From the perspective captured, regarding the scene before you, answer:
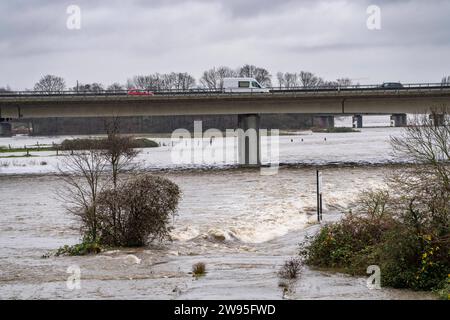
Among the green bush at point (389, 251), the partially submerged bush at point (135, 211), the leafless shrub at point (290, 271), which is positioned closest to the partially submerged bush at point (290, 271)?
the leafless shrub at point (290, 271)

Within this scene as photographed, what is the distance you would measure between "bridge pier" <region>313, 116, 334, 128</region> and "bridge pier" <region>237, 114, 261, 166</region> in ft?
275

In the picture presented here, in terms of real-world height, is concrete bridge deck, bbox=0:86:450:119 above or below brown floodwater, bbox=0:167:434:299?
above

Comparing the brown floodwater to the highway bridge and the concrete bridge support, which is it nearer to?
the highway bridge

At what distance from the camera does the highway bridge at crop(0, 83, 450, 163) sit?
65938 millimetres

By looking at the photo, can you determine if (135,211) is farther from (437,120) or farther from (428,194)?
(437,120)

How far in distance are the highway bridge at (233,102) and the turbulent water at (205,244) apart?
11.3 metres

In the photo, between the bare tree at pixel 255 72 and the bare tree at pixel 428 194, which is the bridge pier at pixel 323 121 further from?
the bare tree at pixel 428 194

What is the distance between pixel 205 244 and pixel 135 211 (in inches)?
141

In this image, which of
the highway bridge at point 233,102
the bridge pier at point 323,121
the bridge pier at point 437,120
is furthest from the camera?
the bridge pier at point 323,121

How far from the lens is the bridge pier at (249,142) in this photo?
218ft

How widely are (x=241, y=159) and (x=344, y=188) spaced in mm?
23349

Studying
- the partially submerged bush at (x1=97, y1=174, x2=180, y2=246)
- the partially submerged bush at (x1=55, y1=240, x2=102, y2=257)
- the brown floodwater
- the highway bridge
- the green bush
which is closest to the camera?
the green bush

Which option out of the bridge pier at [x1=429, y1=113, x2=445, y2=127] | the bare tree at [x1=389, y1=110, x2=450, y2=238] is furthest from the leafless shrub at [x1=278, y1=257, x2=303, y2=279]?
the bridge pier at [x1=429, y1=113, x2=445, y2=127]

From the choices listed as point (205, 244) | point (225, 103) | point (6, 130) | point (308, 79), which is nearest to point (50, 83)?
point (6, 130)
